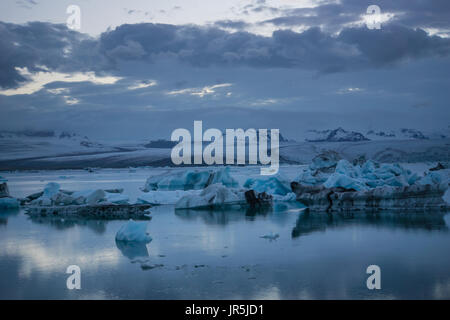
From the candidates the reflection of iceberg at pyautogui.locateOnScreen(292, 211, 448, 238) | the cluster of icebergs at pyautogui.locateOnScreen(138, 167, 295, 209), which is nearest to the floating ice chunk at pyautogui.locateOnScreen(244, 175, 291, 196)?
the cluster of icebergs at pyautogui.locateOnScreen(138, 167, 295, 209)

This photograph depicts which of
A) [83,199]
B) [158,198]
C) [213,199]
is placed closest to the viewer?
[83,199]

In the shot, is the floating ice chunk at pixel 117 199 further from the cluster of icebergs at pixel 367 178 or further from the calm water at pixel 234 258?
the cluster of icebergs at pixel 367 178

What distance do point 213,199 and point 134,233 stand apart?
179 inches

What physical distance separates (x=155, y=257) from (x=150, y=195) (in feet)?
20.7

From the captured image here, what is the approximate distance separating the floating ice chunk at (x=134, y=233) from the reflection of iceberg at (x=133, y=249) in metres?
0.07

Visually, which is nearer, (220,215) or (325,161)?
(220,215)

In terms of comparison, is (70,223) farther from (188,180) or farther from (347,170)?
(347,170)

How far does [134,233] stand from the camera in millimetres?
6477

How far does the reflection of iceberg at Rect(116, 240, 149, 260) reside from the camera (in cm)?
569

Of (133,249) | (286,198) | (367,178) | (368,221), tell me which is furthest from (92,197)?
(367,178)

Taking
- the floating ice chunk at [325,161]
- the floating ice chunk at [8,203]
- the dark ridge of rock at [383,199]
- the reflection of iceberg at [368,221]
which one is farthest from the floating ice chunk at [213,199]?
the floating ice chunk at [325,161]

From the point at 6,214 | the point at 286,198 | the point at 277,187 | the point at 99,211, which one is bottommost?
the point at 6,214
